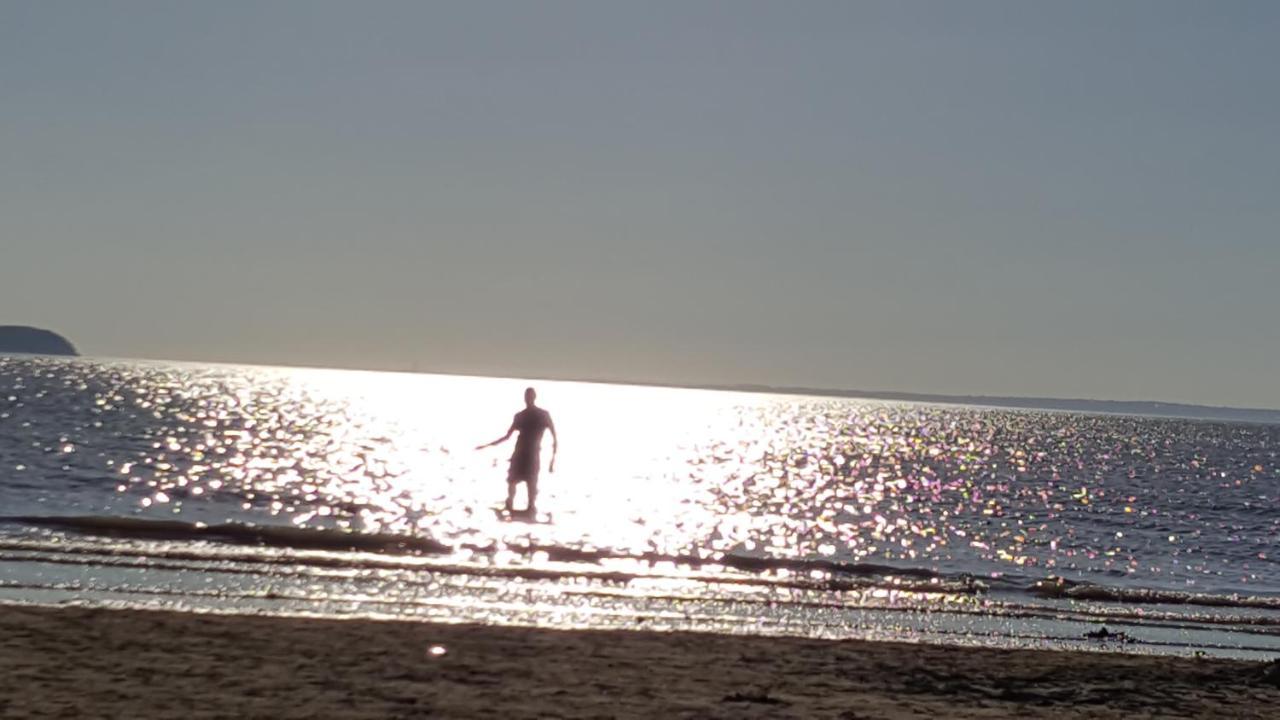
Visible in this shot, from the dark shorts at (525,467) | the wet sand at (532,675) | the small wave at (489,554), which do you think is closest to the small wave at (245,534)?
the small wave at (489,554)

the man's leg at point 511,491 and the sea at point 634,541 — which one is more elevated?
the man's leg at point 511,491

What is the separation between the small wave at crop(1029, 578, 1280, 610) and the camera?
2625cm

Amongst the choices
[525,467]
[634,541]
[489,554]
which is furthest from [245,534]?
[634,541]

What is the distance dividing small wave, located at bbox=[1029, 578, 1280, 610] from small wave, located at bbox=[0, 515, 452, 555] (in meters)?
11.4

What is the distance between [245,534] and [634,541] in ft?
30.9

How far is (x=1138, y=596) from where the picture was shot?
26.9 m

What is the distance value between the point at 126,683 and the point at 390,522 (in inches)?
939

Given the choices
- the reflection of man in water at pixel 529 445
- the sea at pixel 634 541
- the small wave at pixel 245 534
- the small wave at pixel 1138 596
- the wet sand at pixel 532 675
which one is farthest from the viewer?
the small wave at pixel 1138 596

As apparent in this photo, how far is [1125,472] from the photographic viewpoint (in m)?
89.2

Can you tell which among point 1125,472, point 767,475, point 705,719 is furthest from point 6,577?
point 1125,472

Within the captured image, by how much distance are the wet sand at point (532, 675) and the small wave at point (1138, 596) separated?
32.0 ft

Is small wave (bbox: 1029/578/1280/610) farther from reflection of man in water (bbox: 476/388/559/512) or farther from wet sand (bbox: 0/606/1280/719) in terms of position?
wet sand (bbox: 0/606/1280/719)

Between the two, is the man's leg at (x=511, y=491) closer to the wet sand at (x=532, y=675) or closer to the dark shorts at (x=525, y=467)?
the dark shorts at (x=525, y=467)

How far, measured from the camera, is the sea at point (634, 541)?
19.4m
